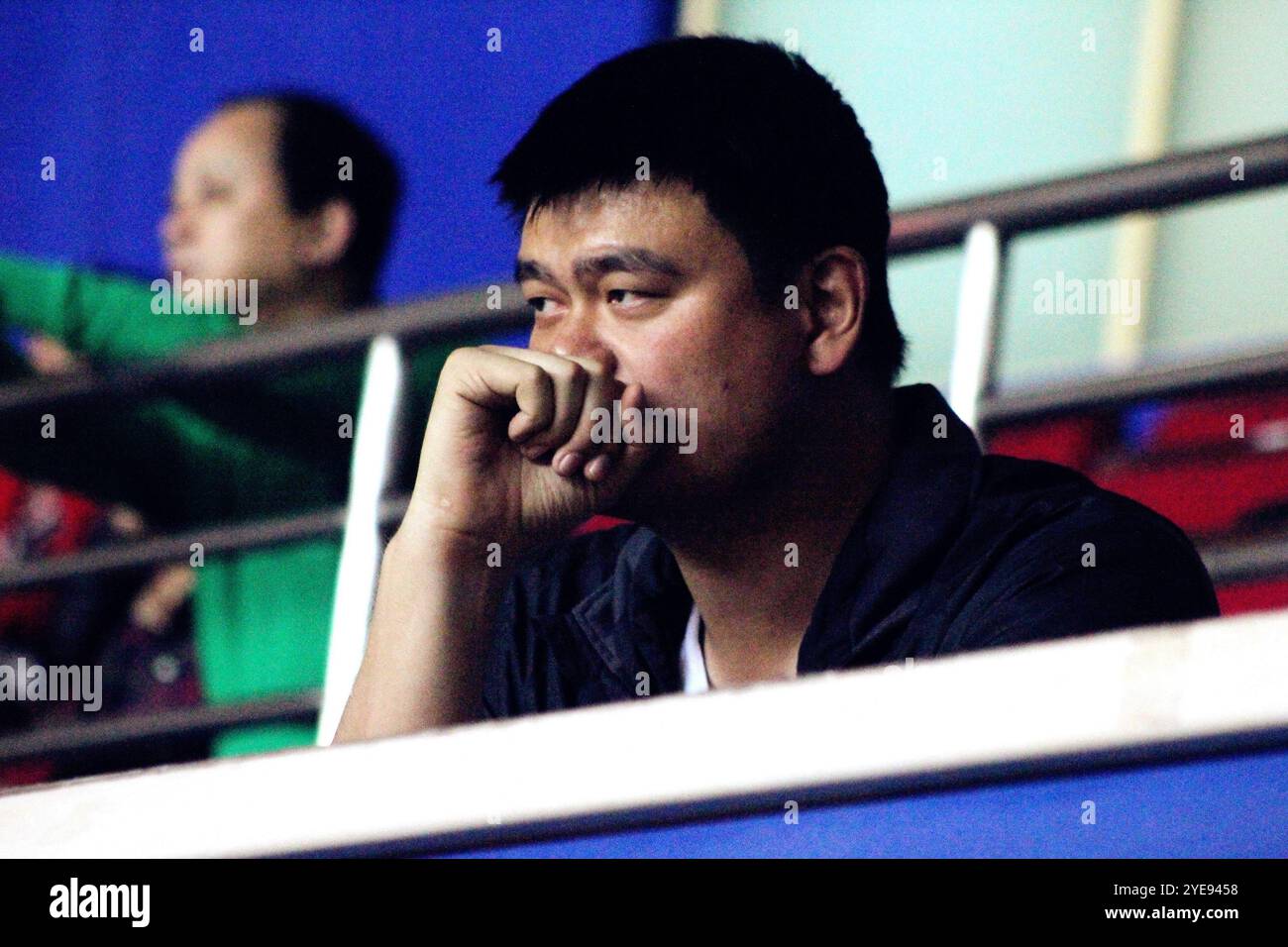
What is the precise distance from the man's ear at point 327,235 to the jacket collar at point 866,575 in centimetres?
96

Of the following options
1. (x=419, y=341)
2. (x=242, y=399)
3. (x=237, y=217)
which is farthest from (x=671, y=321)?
(x=237, y=217)

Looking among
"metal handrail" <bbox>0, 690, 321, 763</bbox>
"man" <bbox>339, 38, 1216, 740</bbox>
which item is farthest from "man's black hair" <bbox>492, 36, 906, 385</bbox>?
"metal handrail" <bbox>0, 690, 321, 763</bbox>

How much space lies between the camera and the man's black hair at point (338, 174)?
2348mm

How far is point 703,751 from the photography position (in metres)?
0.92

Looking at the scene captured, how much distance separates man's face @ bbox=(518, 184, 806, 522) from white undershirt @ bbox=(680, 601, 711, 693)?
0.36 ft

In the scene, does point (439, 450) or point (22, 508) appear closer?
point (439, 450)

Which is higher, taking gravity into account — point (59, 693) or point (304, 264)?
point (304, 264)

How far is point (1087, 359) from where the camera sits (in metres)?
3.76

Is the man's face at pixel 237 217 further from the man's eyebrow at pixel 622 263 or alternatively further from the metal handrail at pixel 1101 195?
the man's eyebrow at pixel 622 263

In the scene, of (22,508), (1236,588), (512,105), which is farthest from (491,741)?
(512,105)

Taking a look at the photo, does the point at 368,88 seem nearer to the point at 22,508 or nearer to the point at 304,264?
the point at 22,508

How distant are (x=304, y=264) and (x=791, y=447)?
1.08m

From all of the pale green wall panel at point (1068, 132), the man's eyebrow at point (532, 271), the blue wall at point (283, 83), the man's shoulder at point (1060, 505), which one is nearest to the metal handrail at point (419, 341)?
the man's shoulder at point (1060, 505)
